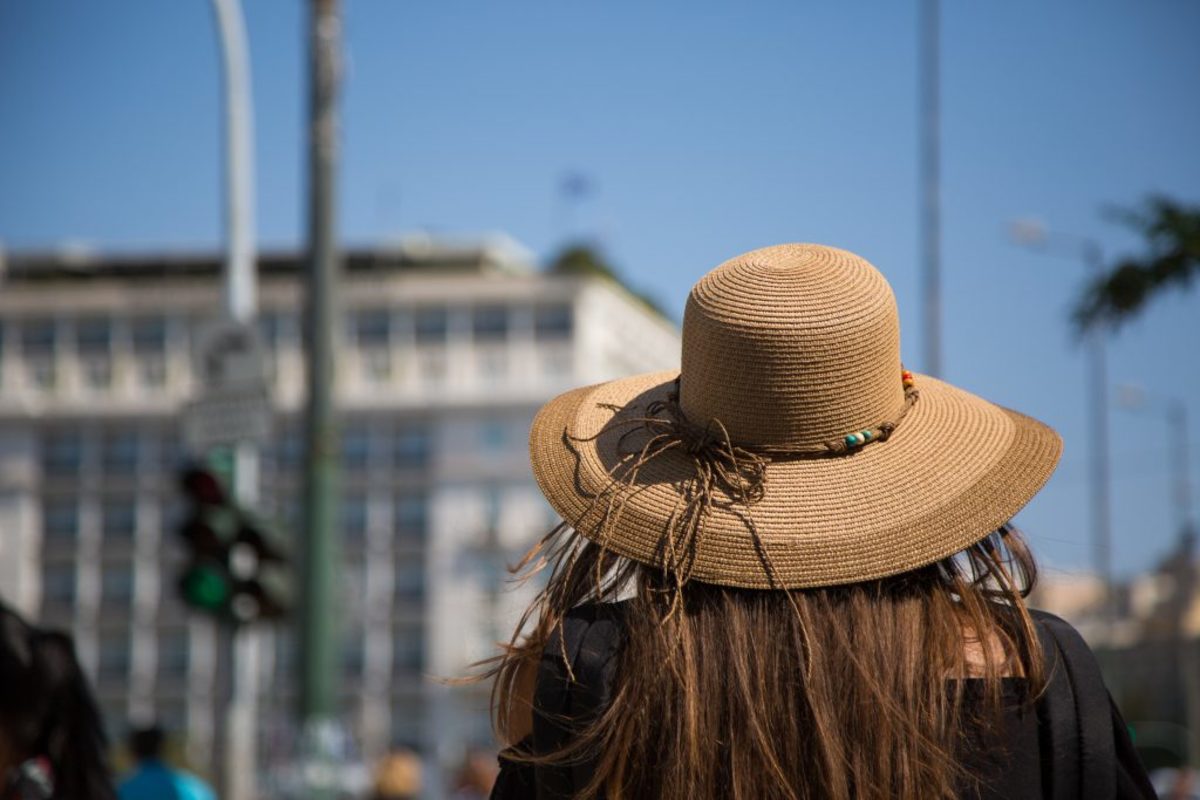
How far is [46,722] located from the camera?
10.6 feet

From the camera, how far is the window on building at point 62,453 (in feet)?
290

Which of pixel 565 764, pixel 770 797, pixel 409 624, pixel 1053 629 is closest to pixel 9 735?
pixel 565 764

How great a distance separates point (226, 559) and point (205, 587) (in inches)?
7.3

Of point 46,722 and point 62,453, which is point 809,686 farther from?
point 62,453

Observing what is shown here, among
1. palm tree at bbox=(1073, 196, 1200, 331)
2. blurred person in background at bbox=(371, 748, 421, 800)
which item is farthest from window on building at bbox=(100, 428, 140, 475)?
palm tree at bbox=(1073, 196, 1200, 331)

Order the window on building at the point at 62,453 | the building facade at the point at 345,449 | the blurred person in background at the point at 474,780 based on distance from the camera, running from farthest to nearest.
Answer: the window on building at the point at 62,453 → the building facade at the point at 345,449 → the blurred person in background at the point at 474,780

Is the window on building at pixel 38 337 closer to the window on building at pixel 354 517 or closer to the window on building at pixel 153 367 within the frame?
the window on building at pixel 153 367

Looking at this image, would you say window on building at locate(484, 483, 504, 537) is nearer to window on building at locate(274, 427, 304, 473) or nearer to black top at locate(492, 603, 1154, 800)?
window on building at locate(274, 427, 304, 473)

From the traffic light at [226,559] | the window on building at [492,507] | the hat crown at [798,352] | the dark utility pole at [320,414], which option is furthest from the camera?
the window on building at [492,507]

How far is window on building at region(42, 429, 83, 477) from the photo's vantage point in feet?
290

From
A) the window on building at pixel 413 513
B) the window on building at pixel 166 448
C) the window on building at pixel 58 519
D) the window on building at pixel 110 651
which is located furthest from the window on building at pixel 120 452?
the window on building at pixel 413 513

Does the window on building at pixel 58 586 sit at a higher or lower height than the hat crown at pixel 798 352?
lower

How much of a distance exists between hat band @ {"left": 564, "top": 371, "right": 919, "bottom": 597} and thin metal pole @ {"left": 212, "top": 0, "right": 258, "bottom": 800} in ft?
24.8

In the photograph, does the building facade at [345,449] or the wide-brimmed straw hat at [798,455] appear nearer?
the wide-brimmed straw hat at [798,455]
